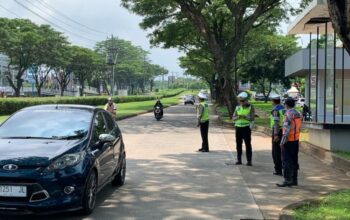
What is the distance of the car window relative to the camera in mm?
7971

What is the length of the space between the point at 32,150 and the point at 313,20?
1071cm

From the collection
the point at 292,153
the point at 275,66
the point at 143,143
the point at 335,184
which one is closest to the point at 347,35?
the point at 292,153

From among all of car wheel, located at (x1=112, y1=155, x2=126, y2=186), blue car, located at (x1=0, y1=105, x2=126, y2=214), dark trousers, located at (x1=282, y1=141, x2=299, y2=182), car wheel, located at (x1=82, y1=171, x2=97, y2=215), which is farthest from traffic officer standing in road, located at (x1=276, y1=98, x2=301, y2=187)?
car wheel, located at (x1=82, y1=171, x2=97, y2=215)

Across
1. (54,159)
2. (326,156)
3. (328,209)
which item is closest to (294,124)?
(328,209)

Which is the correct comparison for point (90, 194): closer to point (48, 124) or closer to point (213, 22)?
point (48, 124)

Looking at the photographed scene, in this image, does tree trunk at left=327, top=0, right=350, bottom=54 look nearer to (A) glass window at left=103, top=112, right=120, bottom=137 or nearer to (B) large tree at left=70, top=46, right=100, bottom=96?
(A) glass window at left=103, top=112, right=120, bottom=137

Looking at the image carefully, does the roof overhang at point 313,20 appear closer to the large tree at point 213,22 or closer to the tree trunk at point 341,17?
the tree trunk at point 341,17

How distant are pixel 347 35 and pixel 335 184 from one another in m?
3.82

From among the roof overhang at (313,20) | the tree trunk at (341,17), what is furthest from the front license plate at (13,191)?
the roof overhang at (313,20)

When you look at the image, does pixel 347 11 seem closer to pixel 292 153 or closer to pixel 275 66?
pixel 292 153

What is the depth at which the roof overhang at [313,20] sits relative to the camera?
44.0ft

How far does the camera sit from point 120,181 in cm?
957

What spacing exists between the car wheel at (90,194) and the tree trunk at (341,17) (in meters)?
3.84

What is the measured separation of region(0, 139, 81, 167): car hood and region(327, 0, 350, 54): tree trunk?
3824 mm
